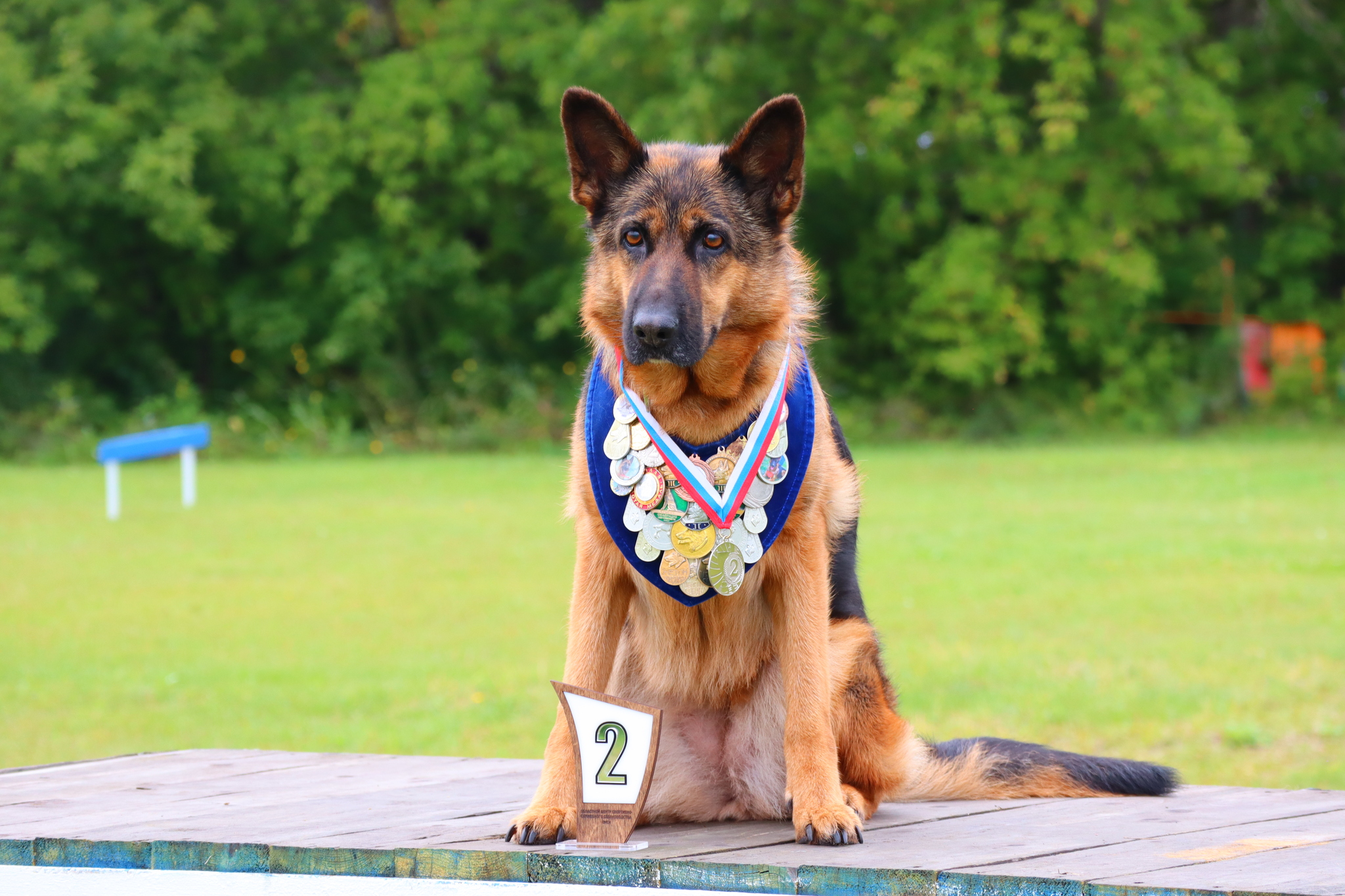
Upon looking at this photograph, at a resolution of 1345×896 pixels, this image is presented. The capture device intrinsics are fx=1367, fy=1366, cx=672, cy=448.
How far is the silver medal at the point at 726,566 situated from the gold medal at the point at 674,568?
0.17 feet

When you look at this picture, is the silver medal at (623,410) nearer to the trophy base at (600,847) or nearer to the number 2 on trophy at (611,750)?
the number 2 on trophy at (611,750)

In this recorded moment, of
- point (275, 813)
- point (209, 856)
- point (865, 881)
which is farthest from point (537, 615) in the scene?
point (865, 881)

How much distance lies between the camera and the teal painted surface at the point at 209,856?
3205 mm

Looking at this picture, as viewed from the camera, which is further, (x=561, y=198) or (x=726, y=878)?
(x=561, y=198)

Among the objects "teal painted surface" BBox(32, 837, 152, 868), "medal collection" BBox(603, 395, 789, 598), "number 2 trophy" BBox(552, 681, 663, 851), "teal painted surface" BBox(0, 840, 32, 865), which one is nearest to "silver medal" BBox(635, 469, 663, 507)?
"medal collection" BBox(603, 395, 789, 598)

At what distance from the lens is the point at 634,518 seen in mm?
3305

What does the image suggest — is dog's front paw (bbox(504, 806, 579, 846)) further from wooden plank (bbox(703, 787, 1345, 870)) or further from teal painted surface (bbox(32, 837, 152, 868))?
teal painted surface (bbox(32, 837, 152, 868))

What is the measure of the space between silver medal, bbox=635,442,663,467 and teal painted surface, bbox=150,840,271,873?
4.15 ft

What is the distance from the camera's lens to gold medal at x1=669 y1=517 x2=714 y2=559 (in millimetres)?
3273

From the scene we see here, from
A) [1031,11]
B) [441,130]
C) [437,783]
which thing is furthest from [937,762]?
[441,130]

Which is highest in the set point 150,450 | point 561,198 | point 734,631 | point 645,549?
point 561,198

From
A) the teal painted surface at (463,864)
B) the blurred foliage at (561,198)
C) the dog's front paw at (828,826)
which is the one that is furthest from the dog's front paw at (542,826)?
the blurred foliage at (561,198)

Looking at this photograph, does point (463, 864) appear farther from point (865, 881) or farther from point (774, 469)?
point (774, 469)

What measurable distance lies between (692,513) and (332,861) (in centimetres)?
116
